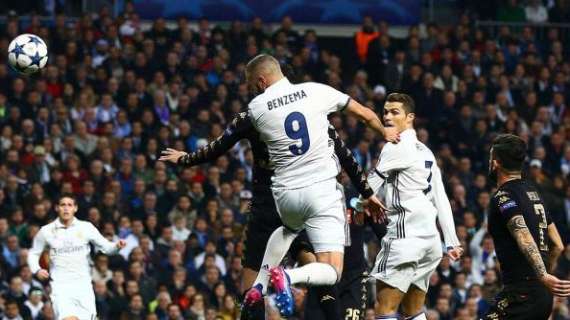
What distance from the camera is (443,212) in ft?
44.0

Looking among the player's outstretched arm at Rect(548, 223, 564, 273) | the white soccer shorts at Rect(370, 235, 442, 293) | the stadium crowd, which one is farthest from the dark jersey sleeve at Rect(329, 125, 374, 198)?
the stadium crowd

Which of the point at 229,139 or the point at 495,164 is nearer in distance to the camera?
the point at 495,164

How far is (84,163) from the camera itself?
22.5 meters

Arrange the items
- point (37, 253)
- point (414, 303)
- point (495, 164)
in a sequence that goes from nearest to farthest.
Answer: point (495, 164)
point (414, 303)
point (37, 253)

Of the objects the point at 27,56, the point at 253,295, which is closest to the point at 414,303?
the point at 253,295

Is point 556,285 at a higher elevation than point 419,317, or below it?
higher

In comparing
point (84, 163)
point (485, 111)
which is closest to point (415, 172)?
point (84, 163)

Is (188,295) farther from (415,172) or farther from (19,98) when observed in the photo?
(415,172)

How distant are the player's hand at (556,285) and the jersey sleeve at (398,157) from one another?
2.41 meters

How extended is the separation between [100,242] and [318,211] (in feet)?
17.0

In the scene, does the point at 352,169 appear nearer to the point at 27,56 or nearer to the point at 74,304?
the point at 27,56

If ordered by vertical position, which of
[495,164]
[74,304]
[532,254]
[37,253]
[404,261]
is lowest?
[532,254]

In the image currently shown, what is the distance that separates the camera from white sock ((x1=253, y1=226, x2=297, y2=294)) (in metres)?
12.3

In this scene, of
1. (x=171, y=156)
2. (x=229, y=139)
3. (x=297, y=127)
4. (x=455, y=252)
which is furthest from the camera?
(x=455, y=252)
